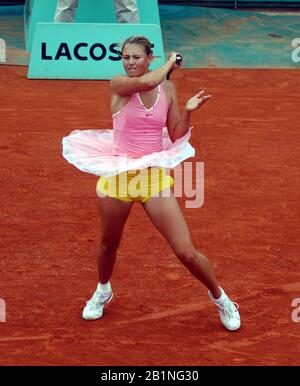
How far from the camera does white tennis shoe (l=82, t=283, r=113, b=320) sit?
6523 mm

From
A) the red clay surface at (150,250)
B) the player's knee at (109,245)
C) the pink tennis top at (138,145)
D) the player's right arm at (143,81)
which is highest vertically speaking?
the player's right arm at (143,81)

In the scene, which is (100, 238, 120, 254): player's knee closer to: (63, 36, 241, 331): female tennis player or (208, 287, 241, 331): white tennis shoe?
(63, 36, 241, 331): female tennis player

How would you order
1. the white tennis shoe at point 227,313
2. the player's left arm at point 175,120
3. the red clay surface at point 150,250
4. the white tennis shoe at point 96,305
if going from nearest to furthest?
the player's left arm at point 175,120 → the red clay surface at point 150,250 → the white tennis shoe at point 227,313 → the white tennis shoe at point 96,305

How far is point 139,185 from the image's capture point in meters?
6.02

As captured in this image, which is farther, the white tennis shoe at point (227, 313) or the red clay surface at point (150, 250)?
the white tennis shoe at point (227, 313)

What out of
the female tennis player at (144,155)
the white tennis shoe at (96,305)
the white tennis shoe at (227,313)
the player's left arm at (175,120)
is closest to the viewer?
the female tennis player at (144,155)

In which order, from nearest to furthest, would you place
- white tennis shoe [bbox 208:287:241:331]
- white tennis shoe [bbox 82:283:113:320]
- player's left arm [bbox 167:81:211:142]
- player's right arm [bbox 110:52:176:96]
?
player's right arm [bbox 110:52:176:96]
player's left arm [bbox 167:81:211:142]
white tennis shoe [bbox 208:287:241:331]
white tennis shoe [bbox 82:283:113:320]

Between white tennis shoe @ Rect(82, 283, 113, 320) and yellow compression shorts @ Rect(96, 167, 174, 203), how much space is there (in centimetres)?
83

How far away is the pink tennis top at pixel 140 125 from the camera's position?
19.8 ft

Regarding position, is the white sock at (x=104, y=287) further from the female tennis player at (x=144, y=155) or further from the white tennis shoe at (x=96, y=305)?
the female tennis player at (x=144, y=155)

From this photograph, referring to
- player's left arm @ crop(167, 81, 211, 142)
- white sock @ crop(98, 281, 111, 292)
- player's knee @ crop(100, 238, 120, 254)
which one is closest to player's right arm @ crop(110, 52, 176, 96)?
player's left arm @ crop(167, 81, 211, 142)

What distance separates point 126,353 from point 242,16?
10.7 meters

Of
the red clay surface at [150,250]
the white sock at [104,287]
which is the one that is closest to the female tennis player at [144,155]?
the white sock at [104,287]

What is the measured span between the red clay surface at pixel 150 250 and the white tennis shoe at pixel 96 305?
6cm
